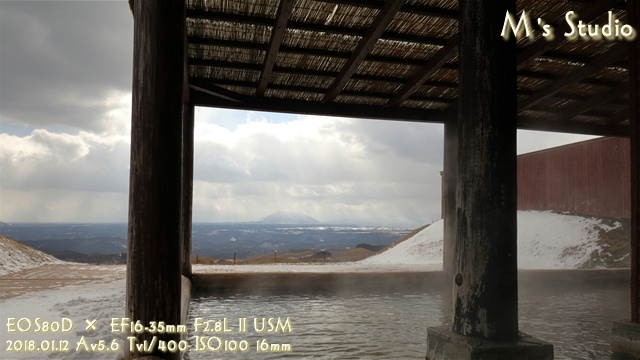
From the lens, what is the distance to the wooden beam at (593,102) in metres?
8.66

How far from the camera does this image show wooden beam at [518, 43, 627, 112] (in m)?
7.30

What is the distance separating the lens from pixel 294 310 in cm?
717

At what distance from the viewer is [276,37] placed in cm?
657

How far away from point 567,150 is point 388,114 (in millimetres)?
14654

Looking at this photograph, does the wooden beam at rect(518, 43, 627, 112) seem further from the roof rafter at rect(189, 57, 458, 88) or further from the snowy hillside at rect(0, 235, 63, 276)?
the snowy hillside at rect(0, 235, 63, 276)

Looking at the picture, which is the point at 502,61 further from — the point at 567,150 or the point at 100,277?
the point at 567,150

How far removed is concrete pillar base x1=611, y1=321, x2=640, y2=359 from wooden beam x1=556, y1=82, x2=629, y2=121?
511 centimetres

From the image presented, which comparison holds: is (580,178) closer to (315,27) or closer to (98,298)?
(315,27)

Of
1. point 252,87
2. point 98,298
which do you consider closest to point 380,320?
→ point 98,298

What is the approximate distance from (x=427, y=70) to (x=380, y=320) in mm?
3890

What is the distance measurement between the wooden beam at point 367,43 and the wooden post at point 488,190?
2.14 m

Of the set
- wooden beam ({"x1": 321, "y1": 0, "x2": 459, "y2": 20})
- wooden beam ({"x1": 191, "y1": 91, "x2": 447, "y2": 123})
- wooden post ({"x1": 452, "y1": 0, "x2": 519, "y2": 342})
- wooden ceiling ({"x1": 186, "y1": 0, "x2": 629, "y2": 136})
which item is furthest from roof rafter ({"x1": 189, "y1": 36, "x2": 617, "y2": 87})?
wooden post ({"x1": 452, "y1": 0, "x2": 519, "y2": 342})

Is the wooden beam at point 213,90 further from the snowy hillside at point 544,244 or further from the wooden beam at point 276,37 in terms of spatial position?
the snowy hillside at point 544,244

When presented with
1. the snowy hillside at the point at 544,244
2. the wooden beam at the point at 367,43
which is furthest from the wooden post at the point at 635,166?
the snowy hillside at the point at 544,244
